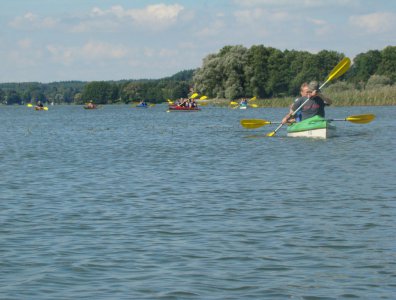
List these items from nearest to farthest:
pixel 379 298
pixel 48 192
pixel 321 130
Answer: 1. pixel 379 298
2. pixel 48 192
3. pixel 321 130

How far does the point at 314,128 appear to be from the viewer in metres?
28.7

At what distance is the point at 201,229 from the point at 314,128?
17761mm

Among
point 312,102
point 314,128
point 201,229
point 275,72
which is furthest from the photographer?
point 275,72

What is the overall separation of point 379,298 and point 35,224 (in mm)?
5915

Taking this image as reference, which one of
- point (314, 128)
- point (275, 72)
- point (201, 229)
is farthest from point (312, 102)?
point (275, 72)

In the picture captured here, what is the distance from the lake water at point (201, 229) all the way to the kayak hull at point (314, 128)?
5695 mm

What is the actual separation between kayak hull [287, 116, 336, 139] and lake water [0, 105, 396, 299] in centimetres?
570

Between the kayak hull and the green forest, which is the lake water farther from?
the green forest

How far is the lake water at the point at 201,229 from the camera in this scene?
846cm

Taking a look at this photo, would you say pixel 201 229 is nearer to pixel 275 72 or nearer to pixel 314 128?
pixel 314 128

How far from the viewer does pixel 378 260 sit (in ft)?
30.5

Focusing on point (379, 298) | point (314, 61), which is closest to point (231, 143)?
point (379, 298)

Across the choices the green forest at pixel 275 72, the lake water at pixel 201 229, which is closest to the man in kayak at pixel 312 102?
the lake water at pixel 201 229

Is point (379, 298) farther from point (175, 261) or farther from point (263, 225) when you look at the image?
point (263, 225)
